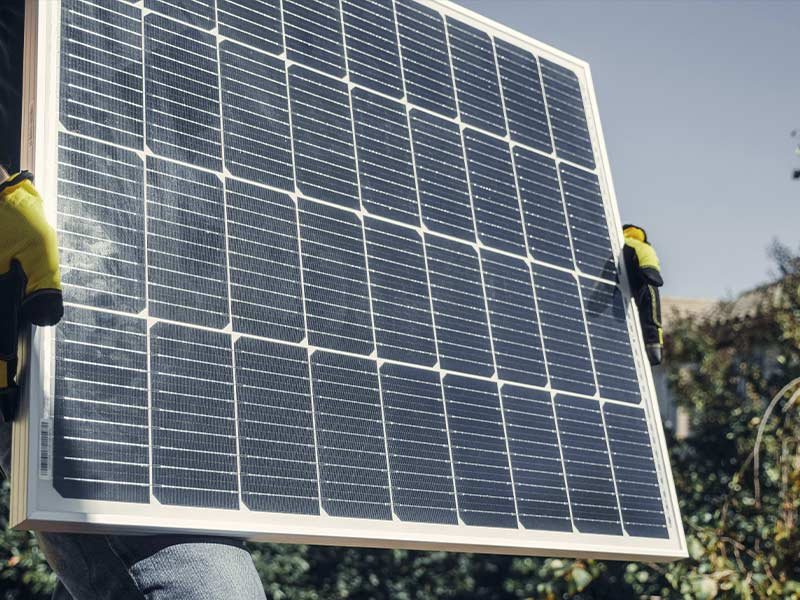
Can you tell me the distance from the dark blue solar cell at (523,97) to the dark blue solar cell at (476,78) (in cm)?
10

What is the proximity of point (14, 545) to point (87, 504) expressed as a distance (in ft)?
26.7

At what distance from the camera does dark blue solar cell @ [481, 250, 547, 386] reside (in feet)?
21.4

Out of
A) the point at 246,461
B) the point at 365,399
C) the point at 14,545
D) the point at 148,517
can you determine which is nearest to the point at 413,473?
the point at 365,399

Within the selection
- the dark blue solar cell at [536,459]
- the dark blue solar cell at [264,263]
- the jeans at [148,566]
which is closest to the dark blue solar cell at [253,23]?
the dark blue solar cell at [264,263]

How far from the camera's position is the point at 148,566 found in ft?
15.4

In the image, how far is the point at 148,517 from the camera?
447 cm

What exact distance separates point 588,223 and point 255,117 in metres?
2.86

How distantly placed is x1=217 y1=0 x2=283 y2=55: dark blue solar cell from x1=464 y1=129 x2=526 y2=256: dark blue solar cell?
1.55 meters

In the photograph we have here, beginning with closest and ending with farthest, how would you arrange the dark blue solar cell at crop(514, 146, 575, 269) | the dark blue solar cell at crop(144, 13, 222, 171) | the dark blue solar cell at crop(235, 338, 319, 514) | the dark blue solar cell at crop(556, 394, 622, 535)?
the dark blue solar cell at crop(235, 338, 319, 514) < the dark blue solar cell at crop(144, 13, 222, 171) < the dark blue solar cell at crop(556, 394, 622, 535) < the dark blue solar cell at crop(514, 146, 575, 269)

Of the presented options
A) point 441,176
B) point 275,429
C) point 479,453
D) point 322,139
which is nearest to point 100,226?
point 275,429

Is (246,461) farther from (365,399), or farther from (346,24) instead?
(346,24)

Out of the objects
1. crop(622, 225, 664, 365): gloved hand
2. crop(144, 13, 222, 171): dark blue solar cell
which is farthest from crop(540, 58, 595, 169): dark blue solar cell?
crop(144, 13, 222, 171): dark blue solar cell

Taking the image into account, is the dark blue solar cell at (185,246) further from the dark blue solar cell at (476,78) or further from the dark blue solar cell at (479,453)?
the dark blue solar cell at (476,78)

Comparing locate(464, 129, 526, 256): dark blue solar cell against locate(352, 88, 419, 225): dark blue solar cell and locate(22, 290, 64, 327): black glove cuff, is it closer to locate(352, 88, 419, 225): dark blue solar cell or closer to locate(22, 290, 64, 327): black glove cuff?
locate(352, 88, 419, 225): dark blue solar cell
